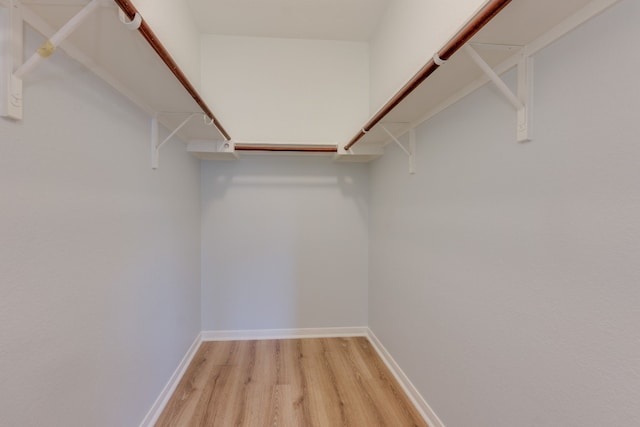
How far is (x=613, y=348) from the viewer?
0.73m

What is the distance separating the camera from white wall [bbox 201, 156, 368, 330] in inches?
103

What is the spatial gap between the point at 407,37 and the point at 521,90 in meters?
1.06

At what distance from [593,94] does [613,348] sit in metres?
0.67

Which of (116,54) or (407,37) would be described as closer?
(116,54)

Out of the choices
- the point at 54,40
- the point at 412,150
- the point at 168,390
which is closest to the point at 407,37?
the point at 412,150

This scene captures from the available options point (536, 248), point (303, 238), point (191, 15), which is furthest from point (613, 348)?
point (191, 15)

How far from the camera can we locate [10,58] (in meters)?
0.78

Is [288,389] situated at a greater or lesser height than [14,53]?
lesser

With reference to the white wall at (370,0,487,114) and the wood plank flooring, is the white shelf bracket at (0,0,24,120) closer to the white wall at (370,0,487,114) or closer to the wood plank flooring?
the white wall at (370,0,487,114)

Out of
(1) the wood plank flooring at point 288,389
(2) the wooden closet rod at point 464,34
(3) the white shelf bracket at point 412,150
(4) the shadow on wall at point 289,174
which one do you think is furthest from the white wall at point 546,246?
(4) the shadow on wall at point 289,174

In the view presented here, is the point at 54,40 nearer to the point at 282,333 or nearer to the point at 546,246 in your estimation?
the point at 546,246

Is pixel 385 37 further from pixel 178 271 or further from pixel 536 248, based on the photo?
pixel 178 271

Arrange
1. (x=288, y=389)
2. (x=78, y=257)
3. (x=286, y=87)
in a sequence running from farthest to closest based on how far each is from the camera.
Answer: (x=286, y=87) < (x=288, y=389) < (x=78, y=257)

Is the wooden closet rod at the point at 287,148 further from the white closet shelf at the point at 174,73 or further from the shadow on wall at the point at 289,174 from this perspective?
the white closet shelf at the point at 174,73
